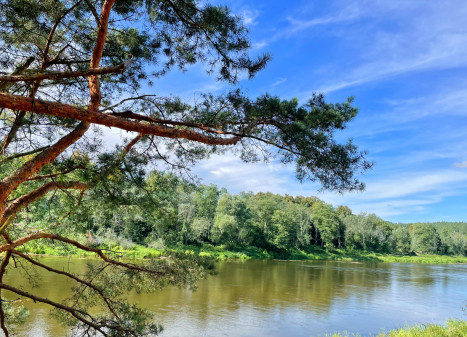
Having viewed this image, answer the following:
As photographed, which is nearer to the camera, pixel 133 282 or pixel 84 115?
pixel 84 115

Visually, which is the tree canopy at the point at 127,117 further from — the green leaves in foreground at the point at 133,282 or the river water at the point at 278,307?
the river water at the point at 278,307

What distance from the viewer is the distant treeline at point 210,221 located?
11.6 feet

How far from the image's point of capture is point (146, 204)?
3580mm

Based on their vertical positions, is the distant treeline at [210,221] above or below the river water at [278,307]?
above

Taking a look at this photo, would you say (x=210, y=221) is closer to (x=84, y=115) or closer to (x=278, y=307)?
(x=278, y=307)

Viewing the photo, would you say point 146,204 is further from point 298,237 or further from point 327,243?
point 327,243

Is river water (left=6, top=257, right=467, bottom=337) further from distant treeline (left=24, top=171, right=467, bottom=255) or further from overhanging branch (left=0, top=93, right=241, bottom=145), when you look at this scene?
overhanging branch (left=0, top=93, right=241, bottom=145)

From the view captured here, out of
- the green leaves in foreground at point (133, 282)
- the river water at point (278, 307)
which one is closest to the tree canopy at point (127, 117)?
the green leaves in foreground at point (133, 282)

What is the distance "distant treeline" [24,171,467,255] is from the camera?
3549 mm

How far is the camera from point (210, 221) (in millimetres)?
33000

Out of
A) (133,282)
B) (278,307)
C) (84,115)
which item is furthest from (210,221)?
(84,115)

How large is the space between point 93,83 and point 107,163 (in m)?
0.83

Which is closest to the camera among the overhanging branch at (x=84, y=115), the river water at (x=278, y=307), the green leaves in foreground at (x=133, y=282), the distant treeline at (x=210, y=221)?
the overhanging branch at (x=84, y=115)

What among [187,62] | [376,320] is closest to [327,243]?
[376,320]
